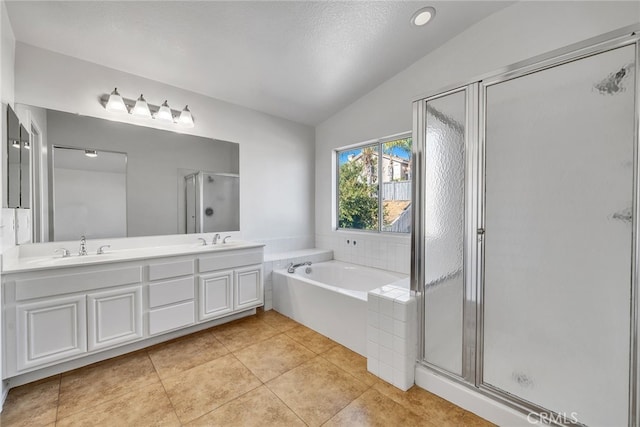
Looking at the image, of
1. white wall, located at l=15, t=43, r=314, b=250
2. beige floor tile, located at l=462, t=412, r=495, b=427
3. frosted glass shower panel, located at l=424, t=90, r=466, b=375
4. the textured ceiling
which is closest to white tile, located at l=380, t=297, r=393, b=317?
frosted glass shower panel, located at l=424, t=90, r=466, b=375

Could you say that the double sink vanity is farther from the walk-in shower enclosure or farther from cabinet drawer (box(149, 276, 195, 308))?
the walk-in shower enclosure

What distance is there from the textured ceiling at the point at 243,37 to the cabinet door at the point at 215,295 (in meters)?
2.06

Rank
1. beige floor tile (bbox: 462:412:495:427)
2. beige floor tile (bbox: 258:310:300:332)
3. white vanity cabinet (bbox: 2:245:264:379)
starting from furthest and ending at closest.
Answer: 1. beige floor tile (bbox: 258:310:300:332)
2. white vanity cabinet (bbox: 2:245:264:379)
3. beige floor tile (bbox: 462:412:495:427)

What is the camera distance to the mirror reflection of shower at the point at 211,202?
2.91 metres

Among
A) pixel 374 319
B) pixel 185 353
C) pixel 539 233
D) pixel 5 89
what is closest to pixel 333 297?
pixel 374 319

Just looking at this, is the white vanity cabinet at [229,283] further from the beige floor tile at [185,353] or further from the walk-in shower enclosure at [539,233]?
the walk-in shower enclosure at [539,233]

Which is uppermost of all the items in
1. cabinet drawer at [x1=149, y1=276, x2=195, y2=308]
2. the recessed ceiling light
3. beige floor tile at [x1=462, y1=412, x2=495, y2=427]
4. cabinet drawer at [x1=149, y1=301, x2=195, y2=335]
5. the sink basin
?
the recessed ceiling light

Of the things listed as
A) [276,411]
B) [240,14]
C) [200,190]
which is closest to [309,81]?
[240,14]

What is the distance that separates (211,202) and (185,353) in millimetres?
1587

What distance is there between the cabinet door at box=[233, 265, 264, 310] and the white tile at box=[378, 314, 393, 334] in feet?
4.99

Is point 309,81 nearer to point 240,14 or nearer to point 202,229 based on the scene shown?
point 240,14

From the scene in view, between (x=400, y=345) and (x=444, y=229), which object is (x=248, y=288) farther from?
(x=444, y=229)

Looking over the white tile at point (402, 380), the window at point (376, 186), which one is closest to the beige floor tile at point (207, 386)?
the white tile at point (402, 380)

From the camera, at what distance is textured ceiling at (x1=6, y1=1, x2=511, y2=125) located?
6.25 feet
